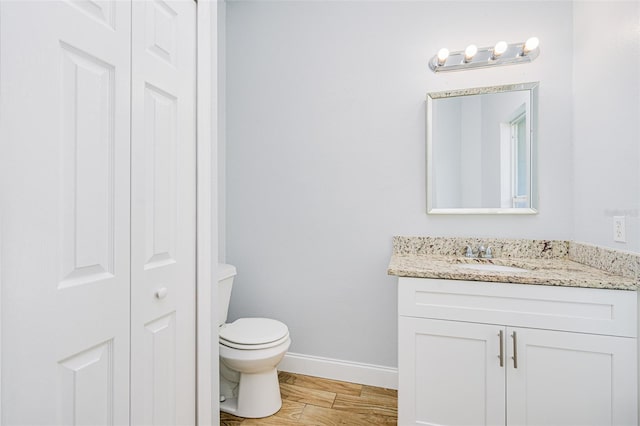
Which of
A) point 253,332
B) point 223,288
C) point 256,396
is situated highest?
point 223,288

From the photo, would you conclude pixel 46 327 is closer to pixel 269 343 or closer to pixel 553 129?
pixel 269 343

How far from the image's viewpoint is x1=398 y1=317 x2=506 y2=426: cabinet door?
1.42 m

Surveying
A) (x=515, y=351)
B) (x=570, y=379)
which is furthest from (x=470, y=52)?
(x=570, y=379)

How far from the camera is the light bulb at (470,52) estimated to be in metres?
1.84

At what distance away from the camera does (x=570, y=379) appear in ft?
4.39

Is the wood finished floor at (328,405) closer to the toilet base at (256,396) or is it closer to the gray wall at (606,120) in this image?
the toilet base at (256,396)

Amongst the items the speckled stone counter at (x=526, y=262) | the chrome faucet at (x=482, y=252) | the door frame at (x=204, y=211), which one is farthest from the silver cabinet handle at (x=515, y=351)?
the door frame at (x=204, y=211)

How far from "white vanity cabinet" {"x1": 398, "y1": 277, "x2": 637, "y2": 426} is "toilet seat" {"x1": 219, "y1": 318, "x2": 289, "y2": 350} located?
2.16ft

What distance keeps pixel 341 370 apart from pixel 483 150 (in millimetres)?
1631

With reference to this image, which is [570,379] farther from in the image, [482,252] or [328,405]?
[328,405]

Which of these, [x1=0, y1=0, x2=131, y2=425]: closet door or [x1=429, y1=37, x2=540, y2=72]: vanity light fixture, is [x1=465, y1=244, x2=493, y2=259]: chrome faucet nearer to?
[x1=429, y1=37, x2=540, y2=72]: vanity light fixture

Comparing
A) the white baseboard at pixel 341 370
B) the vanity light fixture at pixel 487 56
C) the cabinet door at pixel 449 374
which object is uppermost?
the vanity light fixture at pixel 487 56

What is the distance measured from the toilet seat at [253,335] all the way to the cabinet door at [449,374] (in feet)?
2.15

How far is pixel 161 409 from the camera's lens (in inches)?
46.7
